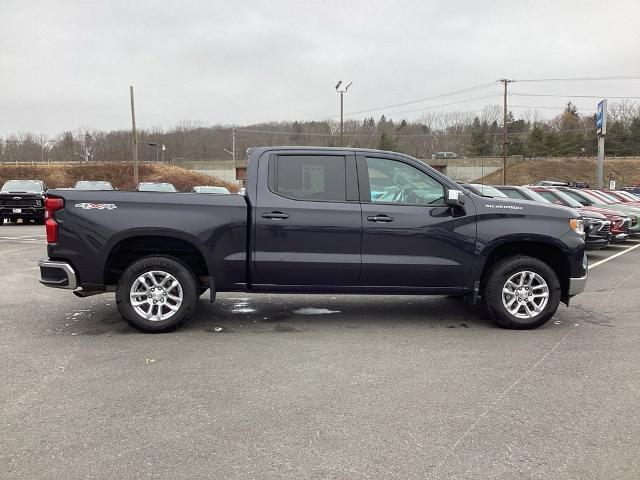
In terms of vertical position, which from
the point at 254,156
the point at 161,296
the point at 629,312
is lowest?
the point at 629,312

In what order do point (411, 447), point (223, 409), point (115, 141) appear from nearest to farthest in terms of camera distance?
point (411, 447) < point (223, 409) < point (115, 141)

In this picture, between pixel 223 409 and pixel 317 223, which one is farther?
pixel 317 223

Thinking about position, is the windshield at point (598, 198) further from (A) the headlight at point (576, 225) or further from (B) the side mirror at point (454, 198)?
(B) the side mirror at point (454, 198)

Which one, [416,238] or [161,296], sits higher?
[416,238]

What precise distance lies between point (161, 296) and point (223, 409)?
90.9 inches

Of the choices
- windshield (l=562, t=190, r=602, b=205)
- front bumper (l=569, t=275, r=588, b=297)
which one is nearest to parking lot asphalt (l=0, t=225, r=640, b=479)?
front bumper (l=569, t=275, r=588, b=297)

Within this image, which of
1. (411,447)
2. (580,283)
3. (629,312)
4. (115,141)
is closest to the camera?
(411,447)

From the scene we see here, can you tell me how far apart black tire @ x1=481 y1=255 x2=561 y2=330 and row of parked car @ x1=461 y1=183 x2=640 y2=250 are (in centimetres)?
389

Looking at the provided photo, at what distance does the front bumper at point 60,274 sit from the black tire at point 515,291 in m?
4.55

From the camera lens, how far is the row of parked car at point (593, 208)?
1207cm

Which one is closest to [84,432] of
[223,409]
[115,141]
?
[223,409]

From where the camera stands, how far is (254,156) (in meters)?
6.05

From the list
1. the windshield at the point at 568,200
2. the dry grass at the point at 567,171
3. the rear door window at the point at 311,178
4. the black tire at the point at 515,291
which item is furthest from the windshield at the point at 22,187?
the dry grass at the point at 567,171

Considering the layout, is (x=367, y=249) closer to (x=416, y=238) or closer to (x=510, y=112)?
(x=416, y=238)
